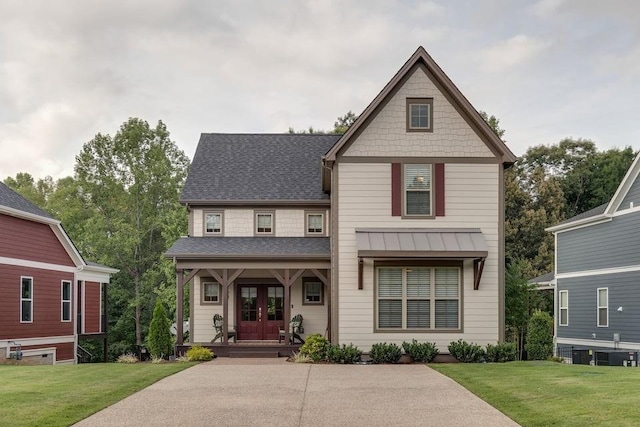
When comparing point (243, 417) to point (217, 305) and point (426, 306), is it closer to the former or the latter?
point (426, 306)

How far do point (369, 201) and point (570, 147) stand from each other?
109ft

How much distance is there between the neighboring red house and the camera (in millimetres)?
23938

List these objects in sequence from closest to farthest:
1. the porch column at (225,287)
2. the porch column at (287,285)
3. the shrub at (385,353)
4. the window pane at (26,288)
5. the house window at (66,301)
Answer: the shrub at (385,353), the porch column at (287,285), the porch column at (225,287), the window pane at (26,288), the house window at (66,301)

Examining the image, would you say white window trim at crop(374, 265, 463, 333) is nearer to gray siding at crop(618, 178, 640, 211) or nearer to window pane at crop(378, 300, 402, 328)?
window pane at crop(378, 300, 402, 328)

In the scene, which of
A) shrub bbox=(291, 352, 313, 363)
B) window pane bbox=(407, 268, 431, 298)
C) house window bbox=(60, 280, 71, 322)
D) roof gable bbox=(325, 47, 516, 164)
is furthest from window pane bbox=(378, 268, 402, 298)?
house window bbox=(60, 280, 71, 322)

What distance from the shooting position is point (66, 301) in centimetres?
2877

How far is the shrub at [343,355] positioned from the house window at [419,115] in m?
6.70

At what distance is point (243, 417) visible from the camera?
11.1 metres

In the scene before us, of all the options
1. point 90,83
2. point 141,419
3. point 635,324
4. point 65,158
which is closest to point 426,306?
point 635,324

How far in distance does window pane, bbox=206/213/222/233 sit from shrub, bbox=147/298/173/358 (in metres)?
5.10

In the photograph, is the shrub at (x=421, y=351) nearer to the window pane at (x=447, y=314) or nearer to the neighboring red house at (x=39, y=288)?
the window pane at (x=447, y=314)

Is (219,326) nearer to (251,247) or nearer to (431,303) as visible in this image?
(251,247)

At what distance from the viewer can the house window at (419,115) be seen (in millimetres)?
22328

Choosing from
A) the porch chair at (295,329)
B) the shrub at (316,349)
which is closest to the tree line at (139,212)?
the porch chair at (295,329)
